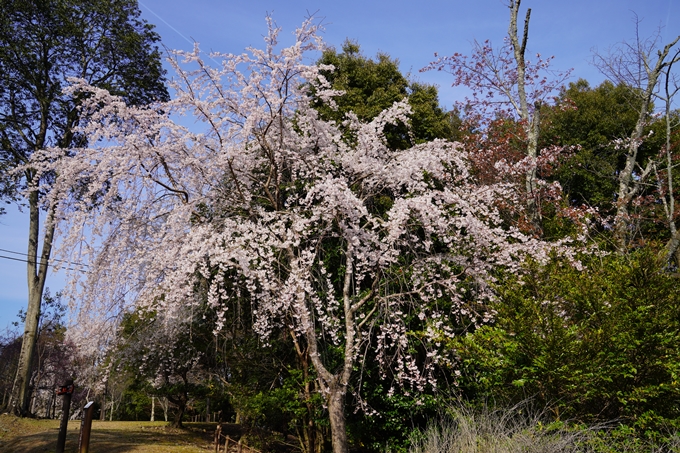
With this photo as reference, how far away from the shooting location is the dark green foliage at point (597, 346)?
477 cm

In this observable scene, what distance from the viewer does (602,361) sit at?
495 centimetres

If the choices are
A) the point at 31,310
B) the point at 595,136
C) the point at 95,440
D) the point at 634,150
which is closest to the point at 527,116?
the point at 634,150

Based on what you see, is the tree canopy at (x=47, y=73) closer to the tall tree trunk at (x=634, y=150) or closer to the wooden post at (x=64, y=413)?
the wooden post at (x=64, y=413)

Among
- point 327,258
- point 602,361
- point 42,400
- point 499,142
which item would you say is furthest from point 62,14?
point 42,400

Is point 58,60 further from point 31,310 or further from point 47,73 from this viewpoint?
point 31,310

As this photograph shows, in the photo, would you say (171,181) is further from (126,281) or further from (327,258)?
(327,258)

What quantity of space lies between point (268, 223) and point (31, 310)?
23.6ft

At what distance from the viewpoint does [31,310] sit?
10664 mm

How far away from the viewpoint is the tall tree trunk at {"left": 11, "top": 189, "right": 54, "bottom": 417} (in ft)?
34.0

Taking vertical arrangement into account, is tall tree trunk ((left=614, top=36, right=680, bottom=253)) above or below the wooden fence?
above

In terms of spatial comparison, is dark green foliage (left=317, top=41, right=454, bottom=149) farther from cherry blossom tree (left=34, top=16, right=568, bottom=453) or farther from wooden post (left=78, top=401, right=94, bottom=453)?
wooden post (left=78, top=401, right=94, bottom=453)

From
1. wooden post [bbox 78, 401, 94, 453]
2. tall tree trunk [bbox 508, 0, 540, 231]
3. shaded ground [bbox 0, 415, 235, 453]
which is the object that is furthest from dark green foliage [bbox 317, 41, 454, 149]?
shaded ground [bbox 0, 415, 235, 453]

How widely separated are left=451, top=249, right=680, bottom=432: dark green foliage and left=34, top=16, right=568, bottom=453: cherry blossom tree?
0.90 meters

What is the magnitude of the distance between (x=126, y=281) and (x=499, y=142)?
866 cm
